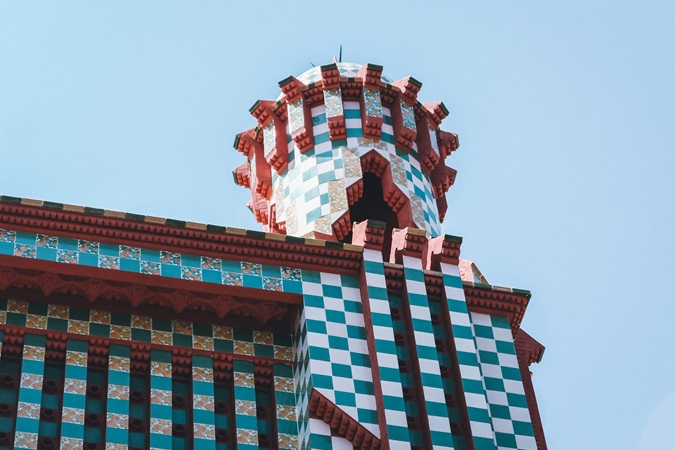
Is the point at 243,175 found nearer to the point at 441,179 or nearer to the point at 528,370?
the point at 441,179

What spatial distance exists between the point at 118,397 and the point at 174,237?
6.78ft

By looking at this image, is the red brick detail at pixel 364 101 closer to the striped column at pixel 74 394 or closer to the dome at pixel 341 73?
the dome at pixel 341 73

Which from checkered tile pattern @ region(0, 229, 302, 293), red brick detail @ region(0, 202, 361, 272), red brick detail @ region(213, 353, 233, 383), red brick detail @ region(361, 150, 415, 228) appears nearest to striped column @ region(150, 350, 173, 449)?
red brick detail @ region(213, 353, 233, 383)

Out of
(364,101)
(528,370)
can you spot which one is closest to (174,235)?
(528,370)

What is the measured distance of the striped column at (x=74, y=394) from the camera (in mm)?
17250

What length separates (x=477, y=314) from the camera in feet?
65.7

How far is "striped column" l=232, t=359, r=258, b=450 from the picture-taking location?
1788 cm

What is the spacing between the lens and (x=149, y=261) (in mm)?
18812

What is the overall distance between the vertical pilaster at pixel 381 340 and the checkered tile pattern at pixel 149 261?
2.72 ft

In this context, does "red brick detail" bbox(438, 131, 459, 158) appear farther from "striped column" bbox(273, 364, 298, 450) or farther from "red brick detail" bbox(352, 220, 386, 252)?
"striped column" bbox(273, 364, 298, 450)

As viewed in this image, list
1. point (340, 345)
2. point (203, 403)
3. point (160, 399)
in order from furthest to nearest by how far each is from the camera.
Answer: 1. point (340, 345)
2. point (203, 403)
3. point (160, 399)

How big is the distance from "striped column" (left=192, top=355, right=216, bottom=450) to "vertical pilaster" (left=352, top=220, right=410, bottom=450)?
1738 mm

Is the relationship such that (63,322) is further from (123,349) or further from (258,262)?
(258,262)

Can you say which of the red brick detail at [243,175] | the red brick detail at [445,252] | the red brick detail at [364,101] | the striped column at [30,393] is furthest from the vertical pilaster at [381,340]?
the red brick detail at [243,175]
